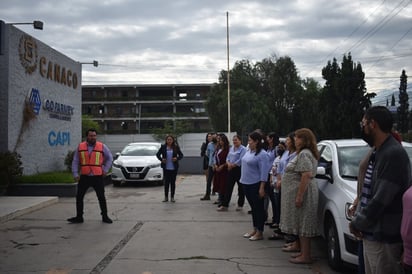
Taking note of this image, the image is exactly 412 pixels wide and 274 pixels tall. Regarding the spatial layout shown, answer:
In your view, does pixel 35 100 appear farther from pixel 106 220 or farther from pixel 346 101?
pixel 346 101

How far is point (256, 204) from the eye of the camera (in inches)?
300

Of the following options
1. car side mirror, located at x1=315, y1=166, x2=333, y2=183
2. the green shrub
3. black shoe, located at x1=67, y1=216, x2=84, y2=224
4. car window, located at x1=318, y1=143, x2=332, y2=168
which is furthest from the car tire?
the green shrub

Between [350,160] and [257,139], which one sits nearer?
[350,160]

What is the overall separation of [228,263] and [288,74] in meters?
43.8

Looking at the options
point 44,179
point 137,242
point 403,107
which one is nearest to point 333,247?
point 137,242

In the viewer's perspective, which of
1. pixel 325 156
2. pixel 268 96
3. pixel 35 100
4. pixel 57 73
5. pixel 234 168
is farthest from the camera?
pixel 268 96

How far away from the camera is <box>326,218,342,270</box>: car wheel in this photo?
18.9ft

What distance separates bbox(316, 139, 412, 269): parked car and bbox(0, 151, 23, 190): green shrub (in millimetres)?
8482

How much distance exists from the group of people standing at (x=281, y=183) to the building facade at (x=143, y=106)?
2177 inches

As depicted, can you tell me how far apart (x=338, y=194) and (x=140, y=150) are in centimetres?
1291

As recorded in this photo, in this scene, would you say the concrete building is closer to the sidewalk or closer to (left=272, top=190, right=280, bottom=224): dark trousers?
the sidewalk

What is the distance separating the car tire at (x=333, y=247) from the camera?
575 centimetres

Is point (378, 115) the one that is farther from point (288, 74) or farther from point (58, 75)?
point (288, 74)

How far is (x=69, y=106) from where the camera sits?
1858cm
